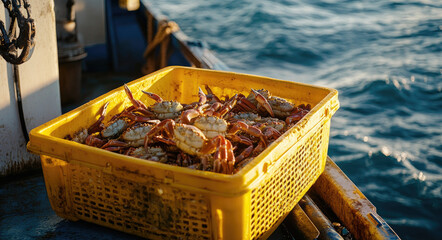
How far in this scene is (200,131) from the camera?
235 cm

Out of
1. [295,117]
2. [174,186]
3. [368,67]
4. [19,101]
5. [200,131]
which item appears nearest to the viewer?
[174,186]

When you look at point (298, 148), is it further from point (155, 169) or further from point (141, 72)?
point (141, 72)

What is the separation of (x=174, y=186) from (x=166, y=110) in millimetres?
1010

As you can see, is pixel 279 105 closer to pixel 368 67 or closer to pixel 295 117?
pixel 295 117

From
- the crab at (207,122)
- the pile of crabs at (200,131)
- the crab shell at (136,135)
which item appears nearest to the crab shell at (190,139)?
the pile of crabs at (200,131)

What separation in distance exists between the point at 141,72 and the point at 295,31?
6.35 metres

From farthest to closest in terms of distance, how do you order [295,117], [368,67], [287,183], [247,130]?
[368,67] → [295,117] → [247,130] → [287,183]

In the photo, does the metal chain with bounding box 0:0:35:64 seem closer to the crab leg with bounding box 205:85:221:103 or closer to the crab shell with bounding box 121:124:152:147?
the crab shell with bounding box 121:124:152:147

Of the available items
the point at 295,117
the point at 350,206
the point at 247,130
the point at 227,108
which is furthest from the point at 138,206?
the point at 350,206

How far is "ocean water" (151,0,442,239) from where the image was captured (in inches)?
210

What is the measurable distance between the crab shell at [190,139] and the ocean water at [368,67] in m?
3.12

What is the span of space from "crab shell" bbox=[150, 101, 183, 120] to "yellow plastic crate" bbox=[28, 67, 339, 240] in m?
0.36

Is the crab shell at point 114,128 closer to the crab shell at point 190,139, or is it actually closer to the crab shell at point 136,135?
the crab shell at point 136,135

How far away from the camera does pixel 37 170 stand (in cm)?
339
